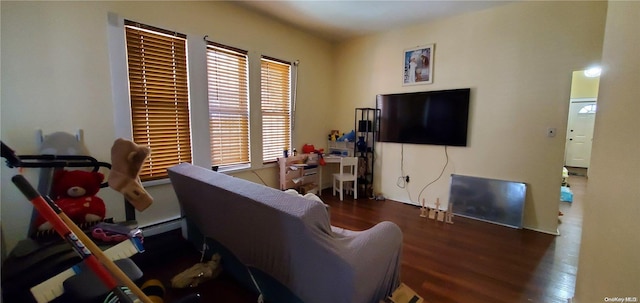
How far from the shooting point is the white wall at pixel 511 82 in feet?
8.42

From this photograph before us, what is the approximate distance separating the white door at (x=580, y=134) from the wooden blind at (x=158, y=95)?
331 inches

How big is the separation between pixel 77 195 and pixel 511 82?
442cm

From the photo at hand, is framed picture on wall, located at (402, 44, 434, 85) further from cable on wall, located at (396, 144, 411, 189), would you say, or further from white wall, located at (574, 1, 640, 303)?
white wall, located at (574, 1, 640, 303)

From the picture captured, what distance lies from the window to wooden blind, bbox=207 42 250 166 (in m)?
0.31

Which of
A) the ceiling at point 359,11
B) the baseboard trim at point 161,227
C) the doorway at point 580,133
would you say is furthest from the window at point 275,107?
the doorway at point 580,133

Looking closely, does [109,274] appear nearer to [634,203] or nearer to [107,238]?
[107,238]

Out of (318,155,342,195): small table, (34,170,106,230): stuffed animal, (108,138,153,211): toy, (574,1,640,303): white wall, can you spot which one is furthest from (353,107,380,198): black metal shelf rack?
(34,170,106,230): stuffed animal

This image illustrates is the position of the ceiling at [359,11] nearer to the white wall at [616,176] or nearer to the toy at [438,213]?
the white wall at [616,176]

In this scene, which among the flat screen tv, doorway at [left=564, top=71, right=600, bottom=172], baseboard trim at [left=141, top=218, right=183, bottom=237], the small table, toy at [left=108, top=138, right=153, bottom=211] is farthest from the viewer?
doorway at [left=564, top=71, right=600, bottom=172]

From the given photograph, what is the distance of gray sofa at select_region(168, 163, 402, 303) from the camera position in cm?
105

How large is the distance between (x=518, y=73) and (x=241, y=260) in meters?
3.53

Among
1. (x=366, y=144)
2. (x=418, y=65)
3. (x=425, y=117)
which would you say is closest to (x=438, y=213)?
(x=425, y=117)

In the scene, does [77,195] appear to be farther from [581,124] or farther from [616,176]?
[581,124]

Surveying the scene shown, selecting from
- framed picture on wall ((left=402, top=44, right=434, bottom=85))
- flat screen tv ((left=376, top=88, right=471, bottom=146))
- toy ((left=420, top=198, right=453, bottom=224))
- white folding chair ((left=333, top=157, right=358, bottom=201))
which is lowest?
toy ((left=420, top=198, right=453, bottom=224))
